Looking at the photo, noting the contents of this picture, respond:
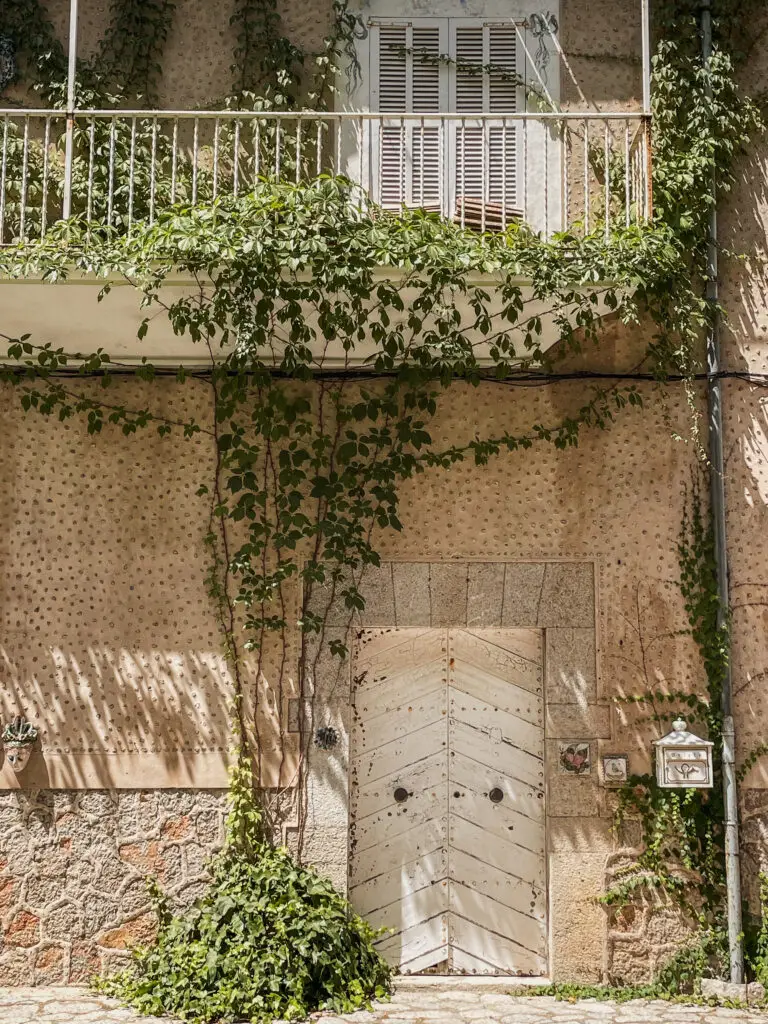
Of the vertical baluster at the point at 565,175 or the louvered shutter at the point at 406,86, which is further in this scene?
the louvered shutter at the point at 406,86

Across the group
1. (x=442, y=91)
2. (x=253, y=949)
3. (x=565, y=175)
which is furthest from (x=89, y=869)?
(x=442, y=91)

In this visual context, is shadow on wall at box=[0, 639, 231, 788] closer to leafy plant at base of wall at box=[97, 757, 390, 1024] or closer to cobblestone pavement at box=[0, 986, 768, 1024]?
leafy plant at base of wall at box=[97, 757, 390, 1024]

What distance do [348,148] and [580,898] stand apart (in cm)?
565

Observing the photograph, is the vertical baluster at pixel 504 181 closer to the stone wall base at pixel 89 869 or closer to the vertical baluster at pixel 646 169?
the vertical baluster at pixel 646 169

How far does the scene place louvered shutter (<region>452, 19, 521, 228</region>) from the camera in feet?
23.6

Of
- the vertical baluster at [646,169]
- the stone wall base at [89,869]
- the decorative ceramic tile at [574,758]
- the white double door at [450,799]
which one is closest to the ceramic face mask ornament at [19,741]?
the stone wall base at [89,869]

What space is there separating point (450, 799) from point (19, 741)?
3.07m

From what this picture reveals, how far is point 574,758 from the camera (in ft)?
22.1

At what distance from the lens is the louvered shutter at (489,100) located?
7.18 m

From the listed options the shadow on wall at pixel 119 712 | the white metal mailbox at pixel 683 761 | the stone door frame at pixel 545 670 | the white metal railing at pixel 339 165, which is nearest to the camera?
the white metal mailbox at pixel 683 761

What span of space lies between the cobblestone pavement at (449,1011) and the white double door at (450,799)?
0.40 metres

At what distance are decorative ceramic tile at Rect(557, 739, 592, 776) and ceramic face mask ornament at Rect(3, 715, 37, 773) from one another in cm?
370

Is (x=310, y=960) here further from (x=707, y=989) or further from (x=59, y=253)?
(x=59, y=253)

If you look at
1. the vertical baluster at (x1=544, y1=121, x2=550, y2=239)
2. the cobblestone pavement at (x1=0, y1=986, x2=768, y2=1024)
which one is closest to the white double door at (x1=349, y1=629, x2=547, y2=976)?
the cobblestone pavement at (x1=0, y1=986, x2=768, y2=1024)
